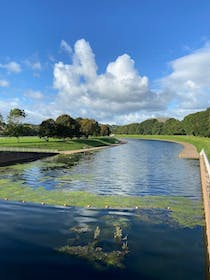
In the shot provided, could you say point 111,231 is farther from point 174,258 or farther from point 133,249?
point 174,258

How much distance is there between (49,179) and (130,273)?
86.2 feet

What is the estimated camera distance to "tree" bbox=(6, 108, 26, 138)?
309 feet

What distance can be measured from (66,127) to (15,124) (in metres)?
26.5

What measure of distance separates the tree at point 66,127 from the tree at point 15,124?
58.5 ft

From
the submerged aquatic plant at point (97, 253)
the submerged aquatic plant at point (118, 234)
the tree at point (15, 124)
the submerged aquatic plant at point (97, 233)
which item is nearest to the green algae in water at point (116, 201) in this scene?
the submerged aquatic plant at point (118, 234)

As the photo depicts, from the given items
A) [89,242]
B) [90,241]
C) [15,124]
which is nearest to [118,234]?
[90,241]

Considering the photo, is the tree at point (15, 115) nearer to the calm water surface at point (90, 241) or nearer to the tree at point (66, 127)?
the tree at point (66, 127)

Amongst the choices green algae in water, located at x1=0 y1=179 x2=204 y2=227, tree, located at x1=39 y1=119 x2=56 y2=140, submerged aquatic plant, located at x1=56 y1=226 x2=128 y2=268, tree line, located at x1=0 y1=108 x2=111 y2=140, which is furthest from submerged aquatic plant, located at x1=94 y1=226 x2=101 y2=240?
tree, located at x1=39 y1=119 x2=56 y2=140

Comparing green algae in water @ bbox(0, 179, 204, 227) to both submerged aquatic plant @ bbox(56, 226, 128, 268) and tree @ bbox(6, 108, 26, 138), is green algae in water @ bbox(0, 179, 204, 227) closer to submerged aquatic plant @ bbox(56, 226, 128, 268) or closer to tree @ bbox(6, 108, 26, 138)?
submerged aquatic plant @ bbox(56, 226, 128, 268)

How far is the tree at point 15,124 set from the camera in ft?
309

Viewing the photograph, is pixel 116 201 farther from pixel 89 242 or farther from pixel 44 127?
pixel 44 127

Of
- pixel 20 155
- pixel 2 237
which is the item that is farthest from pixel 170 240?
pixel 20 155

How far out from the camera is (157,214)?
72.5ft

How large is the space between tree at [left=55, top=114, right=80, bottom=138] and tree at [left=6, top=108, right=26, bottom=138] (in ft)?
58.5
